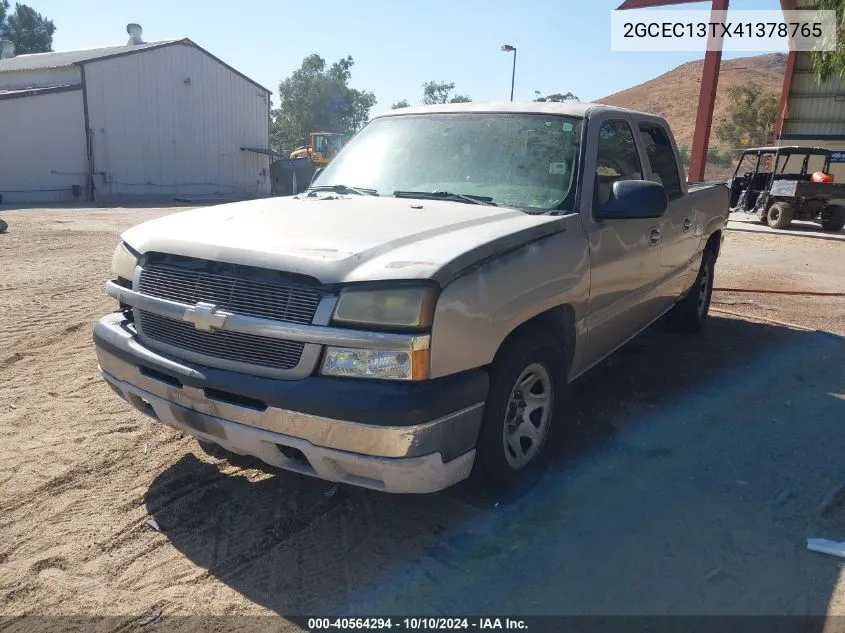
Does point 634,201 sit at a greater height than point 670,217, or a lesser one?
greater

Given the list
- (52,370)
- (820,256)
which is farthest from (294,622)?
(820,256)

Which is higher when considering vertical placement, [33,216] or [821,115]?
[821,115]

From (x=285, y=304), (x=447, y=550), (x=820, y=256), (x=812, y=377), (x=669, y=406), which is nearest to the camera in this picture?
(x=285, y=304)

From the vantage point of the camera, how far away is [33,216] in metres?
17.6

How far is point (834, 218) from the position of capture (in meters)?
A: 16.5

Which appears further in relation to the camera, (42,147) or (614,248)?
(42,147)

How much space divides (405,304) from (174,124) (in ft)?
98.8

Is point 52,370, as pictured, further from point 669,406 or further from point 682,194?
point 682,194

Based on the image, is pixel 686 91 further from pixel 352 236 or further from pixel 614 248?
pixel 352 236

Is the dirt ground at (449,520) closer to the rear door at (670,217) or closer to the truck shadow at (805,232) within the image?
the rear door at (670,217)

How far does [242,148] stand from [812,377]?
3156cm

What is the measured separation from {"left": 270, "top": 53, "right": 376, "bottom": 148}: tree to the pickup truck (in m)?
72.9

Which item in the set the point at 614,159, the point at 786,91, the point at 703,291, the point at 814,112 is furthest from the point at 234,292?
the point at 814,112

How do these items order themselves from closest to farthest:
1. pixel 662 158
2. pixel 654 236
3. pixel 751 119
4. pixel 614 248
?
pixel 614 248
pixel 654 236
pixel 662 158
pixel 751 119
